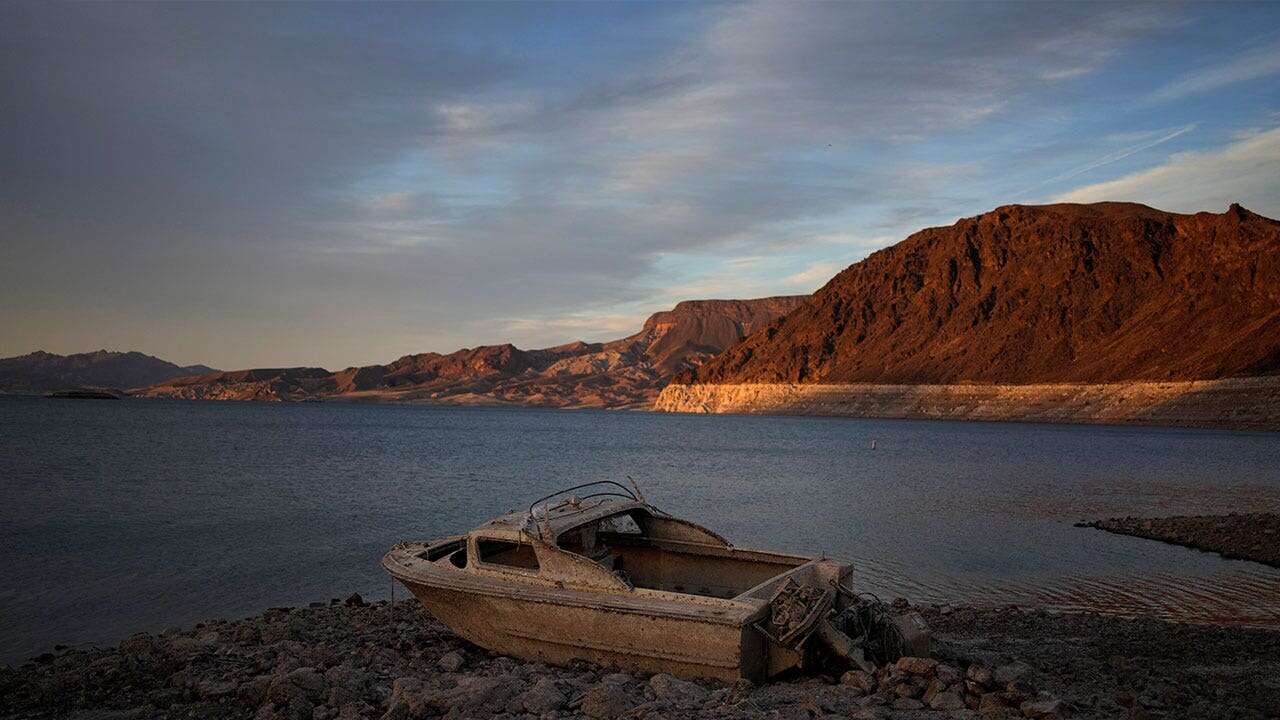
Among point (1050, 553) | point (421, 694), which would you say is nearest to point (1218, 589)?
point (1050, 553)

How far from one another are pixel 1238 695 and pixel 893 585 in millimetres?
8300

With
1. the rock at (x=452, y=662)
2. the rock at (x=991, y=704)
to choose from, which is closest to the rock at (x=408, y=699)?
the rock at (x=452, y=662)

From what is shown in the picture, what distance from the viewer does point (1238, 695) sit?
8.43 metres

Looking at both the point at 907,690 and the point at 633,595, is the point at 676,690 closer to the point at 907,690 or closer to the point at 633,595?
the point at 633,595

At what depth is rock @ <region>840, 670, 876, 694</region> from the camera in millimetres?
8258

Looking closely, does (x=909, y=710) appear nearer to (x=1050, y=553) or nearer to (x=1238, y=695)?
(x=1238, y=695)

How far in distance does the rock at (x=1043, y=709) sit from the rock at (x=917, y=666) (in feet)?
2.80

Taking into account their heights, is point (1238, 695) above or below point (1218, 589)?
above

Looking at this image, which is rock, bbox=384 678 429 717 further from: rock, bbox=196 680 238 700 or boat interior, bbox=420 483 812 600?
boat interior, bbox=420 483 812 600

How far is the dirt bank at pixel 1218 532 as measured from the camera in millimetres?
18969

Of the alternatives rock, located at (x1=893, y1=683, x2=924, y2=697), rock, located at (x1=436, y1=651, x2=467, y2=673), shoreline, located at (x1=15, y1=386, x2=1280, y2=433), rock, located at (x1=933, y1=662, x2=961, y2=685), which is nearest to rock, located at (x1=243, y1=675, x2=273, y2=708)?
rock, located at (x1=436, y1=651, x2=467, y2=673)

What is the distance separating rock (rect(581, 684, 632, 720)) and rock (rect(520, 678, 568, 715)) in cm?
25

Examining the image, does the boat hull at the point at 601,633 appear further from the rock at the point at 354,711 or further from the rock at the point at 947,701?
the rock at the point at 354,711

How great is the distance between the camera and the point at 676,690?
8.30 meters
